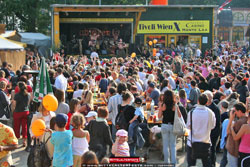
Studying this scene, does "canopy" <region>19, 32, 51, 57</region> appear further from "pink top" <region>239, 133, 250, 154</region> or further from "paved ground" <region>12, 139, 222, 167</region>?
Answer: "pink top" <region>239, 133, 250, 154</region>

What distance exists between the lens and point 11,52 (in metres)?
18.0

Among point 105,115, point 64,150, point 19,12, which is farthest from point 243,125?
point 19,12

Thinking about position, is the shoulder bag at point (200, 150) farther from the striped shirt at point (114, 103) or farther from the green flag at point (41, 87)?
the green flag at point (41, 87)

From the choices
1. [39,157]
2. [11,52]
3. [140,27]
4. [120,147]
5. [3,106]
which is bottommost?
[39,157]

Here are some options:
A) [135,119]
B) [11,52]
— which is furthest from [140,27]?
[135,119]

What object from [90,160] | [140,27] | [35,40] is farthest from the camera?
[140,27]

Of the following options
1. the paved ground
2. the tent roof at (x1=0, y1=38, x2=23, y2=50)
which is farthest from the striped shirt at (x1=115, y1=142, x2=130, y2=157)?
the tent roof at (x1=0, y1=38, x2=23, y2=50)

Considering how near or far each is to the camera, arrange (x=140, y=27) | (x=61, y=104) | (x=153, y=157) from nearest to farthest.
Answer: (x=61, y=104) < (x=153, y=157) < (x=140, y=27)

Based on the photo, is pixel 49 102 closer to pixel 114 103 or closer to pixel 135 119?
pixel 135 119

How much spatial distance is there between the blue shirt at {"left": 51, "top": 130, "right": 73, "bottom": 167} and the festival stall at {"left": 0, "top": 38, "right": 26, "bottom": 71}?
12.3 m

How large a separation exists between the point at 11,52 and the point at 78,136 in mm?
12957

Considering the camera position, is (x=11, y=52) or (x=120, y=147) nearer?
(x=120, y=147)

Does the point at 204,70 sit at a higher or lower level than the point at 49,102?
higher

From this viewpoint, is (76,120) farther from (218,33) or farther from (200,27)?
(218,33)
